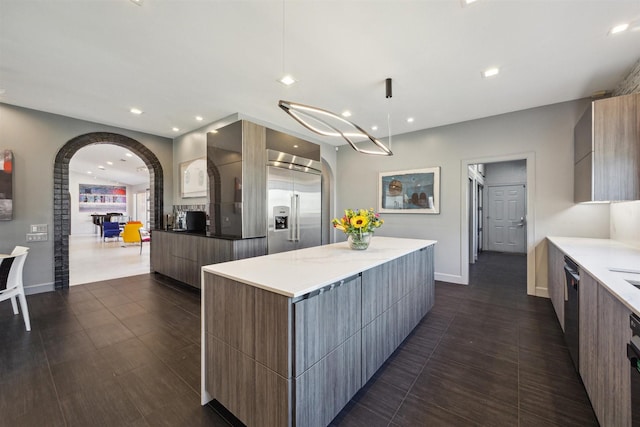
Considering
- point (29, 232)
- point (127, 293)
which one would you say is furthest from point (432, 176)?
point (29, 232)

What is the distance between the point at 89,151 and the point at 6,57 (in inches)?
250

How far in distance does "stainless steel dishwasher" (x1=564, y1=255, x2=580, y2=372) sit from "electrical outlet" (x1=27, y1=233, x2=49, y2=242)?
21.6 feet

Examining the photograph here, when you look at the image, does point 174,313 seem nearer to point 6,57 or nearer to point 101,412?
point 101,412

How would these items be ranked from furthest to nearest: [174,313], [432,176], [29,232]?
1. [432,176]
2. [29,232]
3. [174,313]

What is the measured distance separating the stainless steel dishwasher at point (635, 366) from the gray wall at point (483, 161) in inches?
125

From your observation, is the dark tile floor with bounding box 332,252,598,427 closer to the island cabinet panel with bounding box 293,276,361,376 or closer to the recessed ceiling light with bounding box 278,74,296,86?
the island cabinet panel with bounding box 293,276,361,376

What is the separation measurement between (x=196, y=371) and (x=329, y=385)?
1.23 meters

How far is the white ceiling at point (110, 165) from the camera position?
24.1 ft

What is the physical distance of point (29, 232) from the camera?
381 cm

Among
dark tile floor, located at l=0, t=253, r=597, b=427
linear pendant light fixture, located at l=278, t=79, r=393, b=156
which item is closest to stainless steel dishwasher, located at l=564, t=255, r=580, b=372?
dark tile floor, located at l=0, t=253, r=597, b=427

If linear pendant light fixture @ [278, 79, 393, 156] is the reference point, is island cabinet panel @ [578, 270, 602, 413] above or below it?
below

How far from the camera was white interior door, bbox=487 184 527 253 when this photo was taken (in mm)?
7121

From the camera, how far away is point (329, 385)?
4.64ft

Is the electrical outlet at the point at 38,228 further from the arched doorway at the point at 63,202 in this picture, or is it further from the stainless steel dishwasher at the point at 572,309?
the stainless steel dishwasher at the point at 572,309
